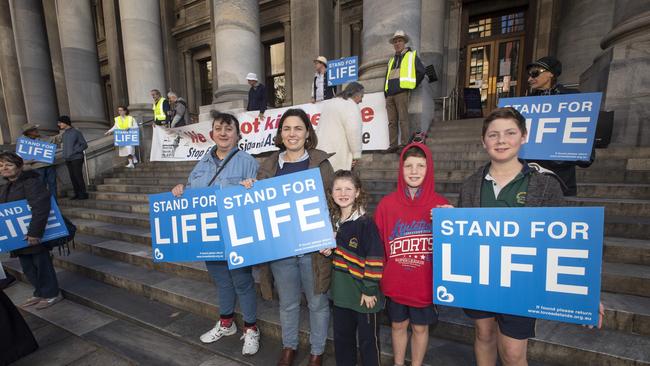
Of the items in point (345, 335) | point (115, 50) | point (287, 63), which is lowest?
point (345, 335)

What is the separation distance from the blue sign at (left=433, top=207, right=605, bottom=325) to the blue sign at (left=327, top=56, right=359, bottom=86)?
595cm

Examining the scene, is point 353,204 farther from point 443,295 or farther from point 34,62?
point 34,62

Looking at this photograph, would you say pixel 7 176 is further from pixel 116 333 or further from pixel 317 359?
pixel 317 359

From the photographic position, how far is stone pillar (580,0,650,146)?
4340mm

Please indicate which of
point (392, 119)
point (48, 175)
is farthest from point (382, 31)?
point (48, 175)

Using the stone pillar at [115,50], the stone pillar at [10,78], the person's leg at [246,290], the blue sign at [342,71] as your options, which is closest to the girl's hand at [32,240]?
the person's leg at [246,290]

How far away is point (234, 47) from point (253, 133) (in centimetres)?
308

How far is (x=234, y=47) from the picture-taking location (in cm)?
848

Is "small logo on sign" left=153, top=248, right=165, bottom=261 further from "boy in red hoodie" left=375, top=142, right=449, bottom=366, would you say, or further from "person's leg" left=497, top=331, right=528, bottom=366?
"person's leg" left=497, top=331, right=528, bottom=366

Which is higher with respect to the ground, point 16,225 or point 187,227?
point 187,227

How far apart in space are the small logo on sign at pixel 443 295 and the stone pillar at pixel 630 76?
16.4ft

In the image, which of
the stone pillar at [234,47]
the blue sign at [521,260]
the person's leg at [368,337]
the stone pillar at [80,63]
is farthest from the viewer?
the stone pillar at [80,63]

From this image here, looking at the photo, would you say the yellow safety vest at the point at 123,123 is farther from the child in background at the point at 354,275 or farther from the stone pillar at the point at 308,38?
the child in background at the point at 354,275

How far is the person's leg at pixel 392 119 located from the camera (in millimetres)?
5594
